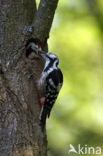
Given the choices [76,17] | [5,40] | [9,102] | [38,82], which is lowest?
[9,102]

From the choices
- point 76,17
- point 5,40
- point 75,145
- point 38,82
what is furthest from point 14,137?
point 76,17

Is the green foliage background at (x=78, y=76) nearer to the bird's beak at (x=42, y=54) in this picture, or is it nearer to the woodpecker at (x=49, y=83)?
the woodpecker at (x=49, y=83)

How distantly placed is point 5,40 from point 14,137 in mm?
950

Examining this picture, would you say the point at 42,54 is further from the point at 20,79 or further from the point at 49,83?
the point at 20,79

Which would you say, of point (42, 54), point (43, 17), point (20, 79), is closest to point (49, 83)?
point (42, 54)

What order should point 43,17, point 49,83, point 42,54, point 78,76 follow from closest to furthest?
point 43,17 < point 42,54 < point 49,83 < point 78,76

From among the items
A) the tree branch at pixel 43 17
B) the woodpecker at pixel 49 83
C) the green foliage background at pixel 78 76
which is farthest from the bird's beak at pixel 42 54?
the green foliage background at pixel 78 76

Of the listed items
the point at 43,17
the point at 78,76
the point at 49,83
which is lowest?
the point at 49,83

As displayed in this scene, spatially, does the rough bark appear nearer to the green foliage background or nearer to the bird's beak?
the bird's beak

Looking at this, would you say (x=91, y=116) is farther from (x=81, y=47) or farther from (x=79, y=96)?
(x=81, y=47)

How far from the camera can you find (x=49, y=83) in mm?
3939

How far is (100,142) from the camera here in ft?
21.8

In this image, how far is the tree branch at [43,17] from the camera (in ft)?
11.4

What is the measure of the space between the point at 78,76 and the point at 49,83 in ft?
9.26
